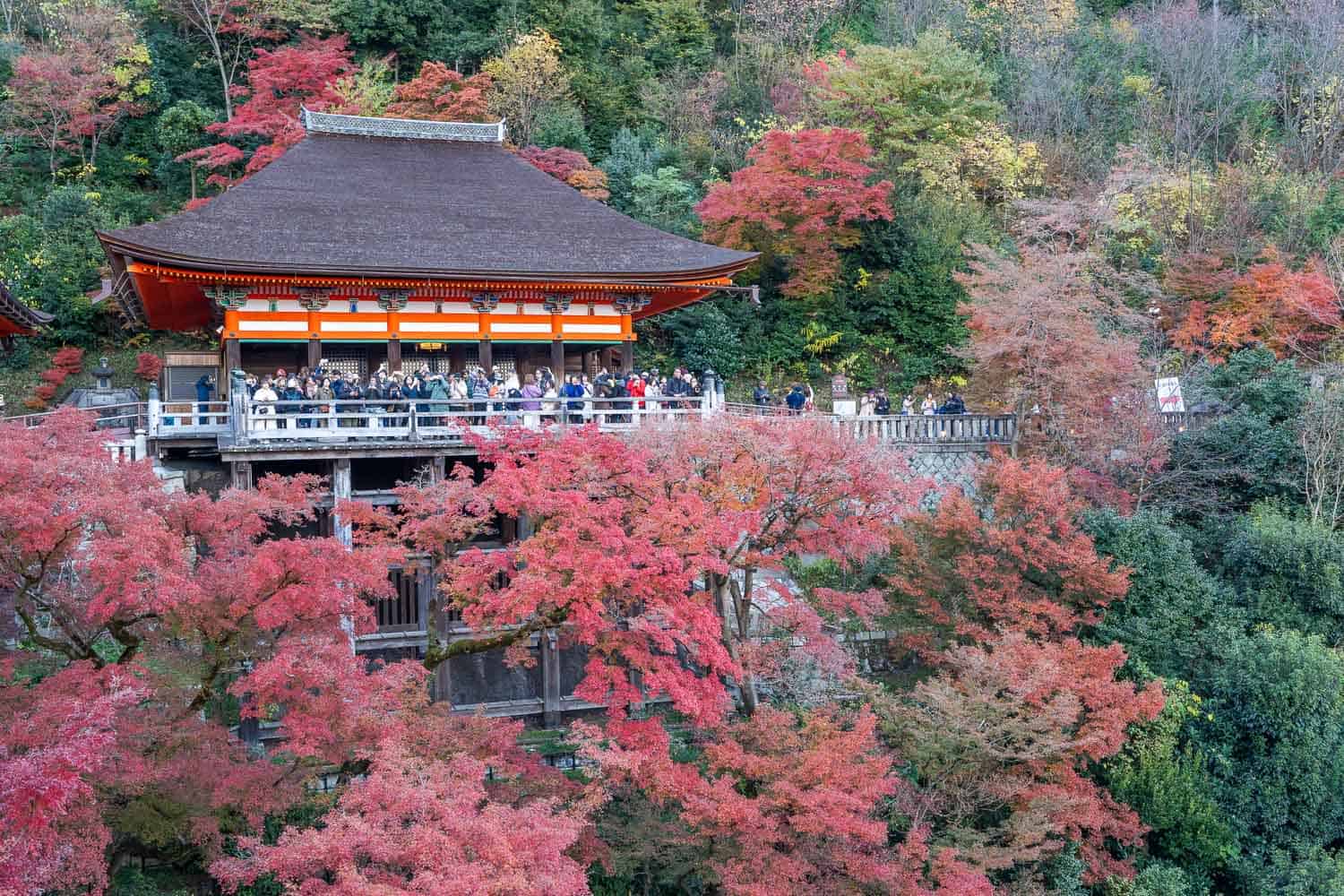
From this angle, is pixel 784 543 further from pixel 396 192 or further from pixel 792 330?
pixel 792 330

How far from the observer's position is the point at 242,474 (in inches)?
613

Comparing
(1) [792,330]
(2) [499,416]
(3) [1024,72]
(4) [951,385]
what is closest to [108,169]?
(1) [792,330]

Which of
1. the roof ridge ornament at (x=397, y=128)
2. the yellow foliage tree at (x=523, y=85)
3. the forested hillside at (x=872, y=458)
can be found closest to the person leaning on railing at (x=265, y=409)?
the forested hillside at (x=872, y=458)

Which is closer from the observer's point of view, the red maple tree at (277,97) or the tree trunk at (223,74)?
the red maple tree at (277,97)

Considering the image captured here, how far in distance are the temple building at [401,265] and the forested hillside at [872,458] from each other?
5.45 metres

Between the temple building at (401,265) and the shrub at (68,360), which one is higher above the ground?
the temple building at (401,265)

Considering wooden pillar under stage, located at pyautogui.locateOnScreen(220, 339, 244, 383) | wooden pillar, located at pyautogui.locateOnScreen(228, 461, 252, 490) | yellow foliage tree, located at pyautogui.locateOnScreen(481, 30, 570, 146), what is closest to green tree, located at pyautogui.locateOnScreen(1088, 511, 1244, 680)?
wooden pillar, located at pyautogui.locateOnScreen(228, 461, 252, 490)

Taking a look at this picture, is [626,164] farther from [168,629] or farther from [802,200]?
[168,629]

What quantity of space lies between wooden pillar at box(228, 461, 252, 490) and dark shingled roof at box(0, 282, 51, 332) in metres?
4.47

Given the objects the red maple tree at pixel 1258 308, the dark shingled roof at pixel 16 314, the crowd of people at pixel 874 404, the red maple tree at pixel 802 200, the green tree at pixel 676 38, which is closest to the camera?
the dark shingled roof at pixel 16 314

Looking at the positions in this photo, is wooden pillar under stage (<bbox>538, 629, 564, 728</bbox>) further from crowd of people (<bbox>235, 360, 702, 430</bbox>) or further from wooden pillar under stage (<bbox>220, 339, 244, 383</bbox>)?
wooden pillar under stage (<bbox>220, 339, 244, 383</bbox>)

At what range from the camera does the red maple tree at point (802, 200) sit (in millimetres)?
26562

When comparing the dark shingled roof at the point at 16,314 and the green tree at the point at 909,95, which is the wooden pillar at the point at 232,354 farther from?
the green tree at the point at 909,95

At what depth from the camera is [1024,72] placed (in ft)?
119
